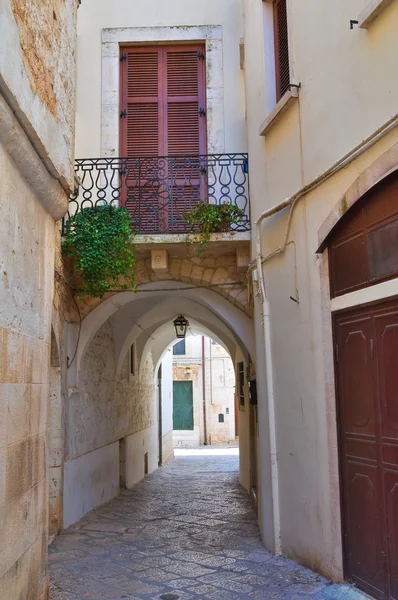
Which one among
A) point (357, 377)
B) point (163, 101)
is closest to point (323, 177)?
point (357, 377)

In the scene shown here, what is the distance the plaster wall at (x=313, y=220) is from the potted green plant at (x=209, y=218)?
107cm

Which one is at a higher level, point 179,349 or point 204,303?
point 179,349

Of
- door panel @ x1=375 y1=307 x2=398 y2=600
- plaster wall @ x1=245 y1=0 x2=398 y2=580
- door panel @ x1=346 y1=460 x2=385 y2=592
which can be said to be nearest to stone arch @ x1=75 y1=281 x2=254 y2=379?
plaster wall @ x1=245 y1=0 x2=398 y2=580

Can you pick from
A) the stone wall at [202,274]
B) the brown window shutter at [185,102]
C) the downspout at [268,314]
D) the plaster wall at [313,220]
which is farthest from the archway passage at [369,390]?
the brown window shutter at [185,102]

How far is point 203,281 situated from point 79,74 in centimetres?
367

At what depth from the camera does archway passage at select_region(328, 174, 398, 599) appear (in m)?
4.11

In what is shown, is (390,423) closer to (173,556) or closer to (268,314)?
(268,314)

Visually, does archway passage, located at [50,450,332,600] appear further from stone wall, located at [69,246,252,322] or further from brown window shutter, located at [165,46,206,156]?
brown window shutter, located at [165,46,206,156]

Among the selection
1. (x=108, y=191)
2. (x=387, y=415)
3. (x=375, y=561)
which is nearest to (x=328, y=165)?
(x=387, y=415)

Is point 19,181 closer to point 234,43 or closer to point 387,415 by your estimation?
point 387,415

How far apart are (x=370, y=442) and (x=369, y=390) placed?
0.38 metres

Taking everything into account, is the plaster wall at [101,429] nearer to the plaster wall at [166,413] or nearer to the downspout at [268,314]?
the downspout at [268,314]

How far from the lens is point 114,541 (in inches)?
278

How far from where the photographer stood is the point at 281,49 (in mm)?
6609
